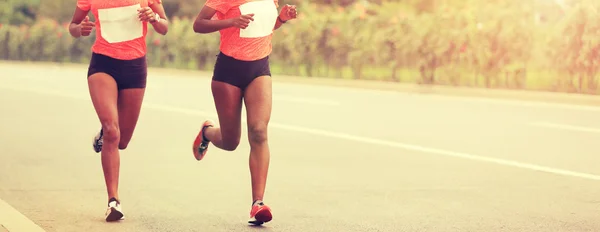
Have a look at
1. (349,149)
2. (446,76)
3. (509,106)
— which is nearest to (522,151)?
(349,149)

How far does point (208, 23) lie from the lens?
7512mm

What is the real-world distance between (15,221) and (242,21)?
→ 1.89m

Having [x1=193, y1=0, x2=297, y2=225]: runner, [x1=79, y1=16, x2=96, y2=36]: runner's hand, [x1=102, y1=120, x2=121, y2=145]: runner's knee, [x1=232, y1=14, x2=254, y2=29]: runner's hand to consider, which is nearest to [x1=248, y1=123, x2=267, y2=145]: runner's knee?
[x1=193, y1=0, x2=297, y2=225]: runner

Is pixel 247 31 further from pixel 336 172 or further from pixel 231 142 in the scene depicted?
pixel 336 172

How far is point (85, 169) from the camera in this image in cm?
1065

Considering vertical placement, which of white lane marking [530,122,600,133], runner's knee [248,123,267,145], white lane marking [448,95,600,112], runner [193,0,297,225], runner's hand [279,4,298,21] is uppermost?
runner's hand [279,4,298,21]

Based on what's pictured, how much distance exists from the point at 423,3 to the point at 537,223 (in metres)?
50.1

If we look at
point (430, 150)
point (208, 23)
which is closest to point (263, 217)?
point (208, 23)

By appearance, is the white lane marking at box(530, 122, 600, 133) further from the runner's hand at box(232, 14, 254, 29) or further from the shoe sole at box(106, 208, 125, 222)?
the shoe sole at box(106, 208, 125, 222)

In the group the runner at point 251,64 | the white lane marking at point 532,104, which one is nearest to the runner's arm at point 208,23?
the runner at point 251,64

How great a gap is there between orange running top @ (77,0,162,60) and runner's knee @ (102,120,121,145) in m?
0.43

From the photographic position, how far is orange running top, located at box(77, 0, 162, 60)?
25.1 feet

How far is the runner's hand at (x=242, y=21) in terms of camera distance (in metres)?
7.32

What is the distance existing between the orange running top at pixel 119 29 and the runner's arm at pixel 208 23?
404mm
